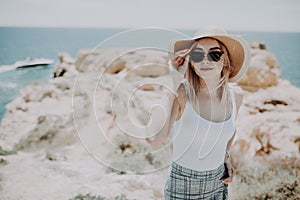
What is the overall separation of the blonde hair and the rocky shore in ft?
2.37

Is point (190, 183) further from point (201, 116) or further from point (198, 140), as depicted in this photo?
point (201, 116)

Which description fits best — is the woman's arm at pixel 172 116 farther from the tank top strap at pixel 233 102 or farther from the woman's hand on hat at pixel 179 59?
the tank top strap at pixel 233 102

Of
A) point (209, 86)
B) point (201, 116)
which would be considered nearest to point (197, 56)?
point (209, 86)

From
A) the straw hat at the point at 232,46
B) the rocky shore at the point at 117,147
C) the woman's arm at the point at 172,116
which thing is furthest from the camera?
the rocky shore at the point at 117,147

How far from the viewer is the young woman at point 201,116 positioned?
1.70 m

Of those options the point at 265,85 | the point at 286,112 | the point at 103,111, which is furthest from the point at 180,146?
the point at 265,85

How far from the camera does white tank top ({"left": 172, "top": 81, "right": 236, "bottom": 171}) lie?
1.70m

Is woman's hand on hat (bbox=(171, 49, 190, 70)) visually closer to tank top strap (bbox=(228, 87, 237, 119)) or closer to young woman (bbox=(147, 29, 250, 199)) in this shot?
young woman (bbox=(147, 29, 250, 199))

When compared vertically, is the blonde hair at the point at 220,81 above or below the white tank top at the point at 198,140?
above

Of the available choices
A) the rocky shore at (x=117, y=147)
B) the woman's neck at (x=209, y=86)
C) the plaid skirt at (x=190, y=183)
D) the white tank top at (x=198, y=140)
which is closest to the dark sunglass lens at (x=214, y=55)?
the woman's neck at (x=209, y=86)

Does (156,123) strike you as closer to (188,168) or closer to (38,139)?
(188,168)

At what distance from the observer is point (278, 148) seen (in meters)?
4.64

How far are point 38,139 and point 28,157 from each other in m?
0.82

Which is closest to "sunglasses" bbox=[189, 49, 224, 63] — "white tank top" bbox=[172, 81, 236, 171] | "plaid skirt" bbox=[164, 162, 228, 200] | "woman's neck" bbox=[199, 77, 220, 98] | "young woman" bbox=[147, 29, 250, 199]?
"young woman" bbox=[147, 29, 250, 199]
